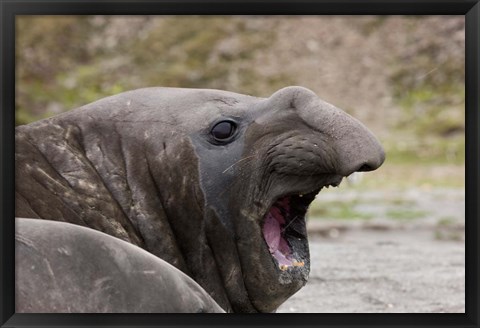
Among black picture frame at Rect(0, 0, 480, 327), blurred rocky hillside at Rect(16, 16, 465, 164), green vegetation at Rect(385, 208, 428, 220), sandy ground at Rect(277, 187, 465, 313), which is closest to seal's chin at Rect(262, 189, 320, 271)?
black picture frame at Rect(0, 0, 480, 327)

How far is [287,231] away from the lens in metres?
6.93

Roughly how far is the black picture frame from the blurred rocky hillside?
78.6 feet

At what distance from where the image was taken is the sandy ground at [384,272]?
9.32 meters

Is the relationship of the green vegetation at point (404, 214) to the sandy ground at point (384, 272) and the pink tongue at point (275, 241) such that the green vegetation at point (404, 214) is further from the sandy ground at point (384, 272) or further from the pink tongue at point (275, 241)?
the pink tongue at point (275, 241)

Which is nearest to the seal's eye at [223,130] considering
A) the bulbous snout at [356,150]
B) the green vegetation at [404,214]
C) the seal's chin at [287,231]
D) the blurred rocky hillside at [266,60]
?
the seal's chin at [287,231]

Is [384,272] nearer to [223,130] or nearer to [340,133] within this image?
[223,130]

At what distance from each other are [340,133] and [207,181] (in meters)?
0.89

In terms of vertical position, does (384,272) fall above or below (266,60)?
below

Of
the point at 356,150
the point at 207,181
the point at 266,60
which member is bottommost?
the point at 207,181

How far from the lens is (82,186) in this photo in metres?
6.74

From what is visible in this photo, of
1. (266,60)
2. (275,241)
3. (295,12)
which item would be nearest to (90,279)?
(295,12)

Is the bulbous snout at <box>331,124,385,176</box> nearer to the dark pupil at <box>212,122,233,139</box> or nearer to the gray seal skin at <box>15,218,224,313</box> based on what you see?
the dark pupil at <box>212,122,233,139</box>

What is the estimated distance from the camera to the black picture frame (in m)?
5.11

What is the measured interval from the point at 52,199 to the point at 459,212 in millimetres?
12692
